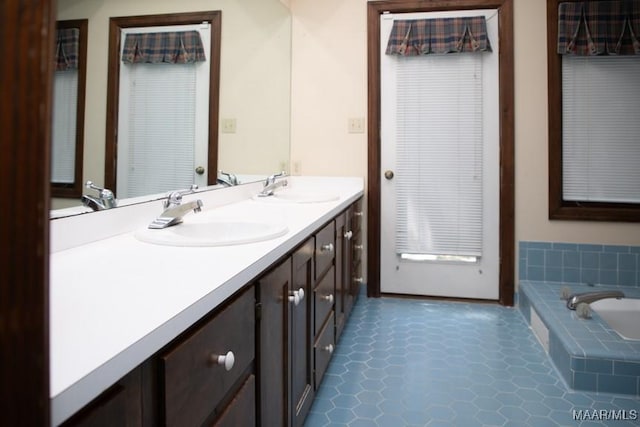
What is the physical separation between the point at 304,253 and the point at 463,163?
1.87 m

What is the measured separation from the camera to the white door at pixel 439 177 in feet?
9.68

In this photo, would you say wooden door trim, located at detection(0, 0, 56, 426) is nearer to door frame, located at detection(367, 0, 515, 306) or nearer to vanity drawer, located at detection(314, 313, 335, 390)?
vanity drawer, located at detection(314, 313, 335, 390)

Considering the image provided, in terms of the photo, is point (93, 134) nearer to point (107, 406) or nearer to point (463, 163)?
point (107, 406)

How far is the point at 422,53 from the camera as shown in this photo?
9.62 feet

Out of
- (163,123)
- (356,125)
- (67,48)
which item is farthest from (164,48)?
(356,125)

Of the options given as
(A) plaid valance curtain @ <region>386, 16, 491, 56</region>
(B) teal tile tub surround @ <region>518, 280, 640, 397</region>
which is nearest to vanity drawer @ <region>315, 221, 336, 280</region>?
(B) teal tile tub surround @ <region>518, 280, 640, 397</region>

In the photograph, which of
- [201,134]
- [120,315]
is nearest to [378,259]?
[201,134]

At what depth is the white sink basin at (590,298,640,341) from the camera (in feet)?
8.41

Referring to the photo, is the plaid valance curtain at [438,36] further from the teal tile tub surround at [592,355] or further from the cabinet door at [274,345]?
the cabinet door at [274,345]

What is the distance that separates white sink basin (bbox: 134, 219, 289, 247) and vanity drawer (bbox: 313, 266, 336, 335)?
0.33m

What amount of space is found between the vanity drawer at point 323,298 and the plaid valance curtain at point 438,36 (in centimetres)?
165

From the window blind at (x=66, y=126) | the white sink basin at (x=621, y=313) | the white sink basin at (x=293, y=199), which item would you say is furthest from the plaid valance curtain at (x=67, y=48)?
the white sink basin at (x=621, y=313)

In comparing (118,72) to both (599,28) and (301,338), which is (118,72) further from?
(599,28)

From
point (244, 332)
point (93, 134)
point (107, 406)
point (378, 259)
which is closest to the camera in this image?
point (107, 406)
